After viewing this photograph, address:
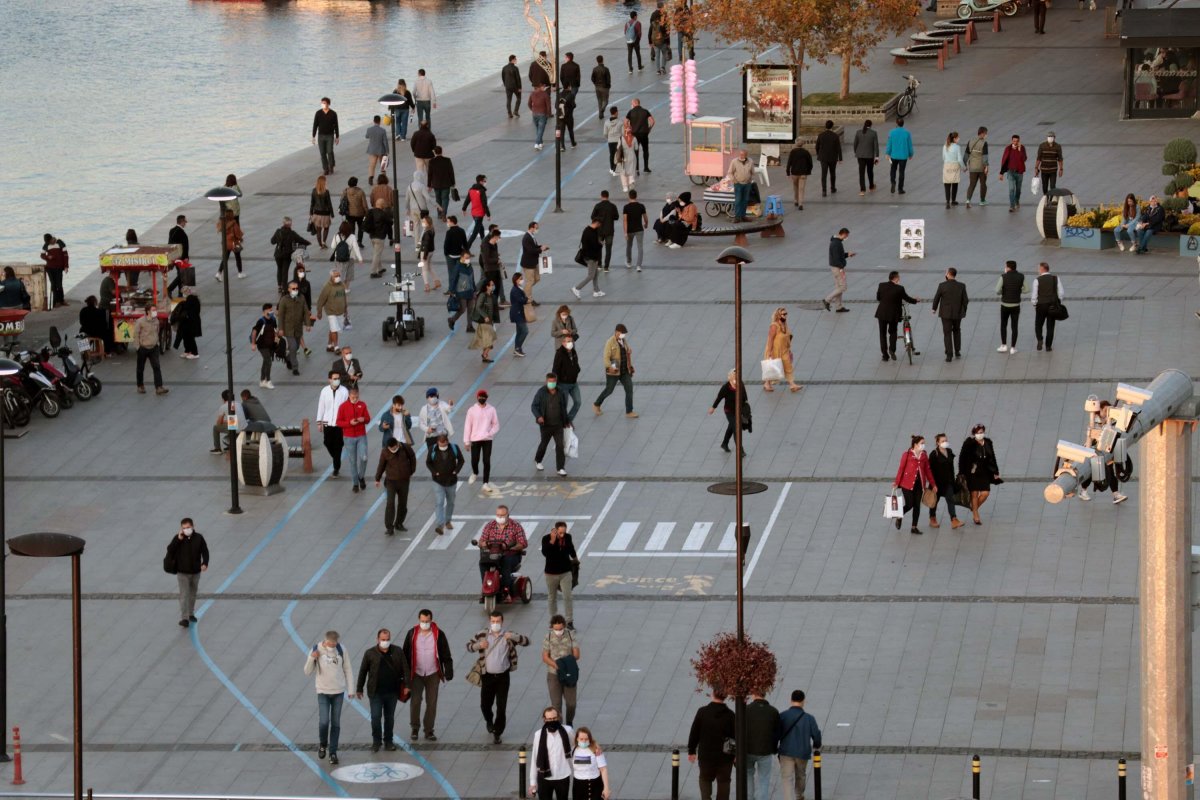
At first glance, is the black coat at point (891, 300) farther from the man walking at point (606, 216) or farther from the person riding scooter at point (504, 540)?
the person riding scooter at point (504, 540)

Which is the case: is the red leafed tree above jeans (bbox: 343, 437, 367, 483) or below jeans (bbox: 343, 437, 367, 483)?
below

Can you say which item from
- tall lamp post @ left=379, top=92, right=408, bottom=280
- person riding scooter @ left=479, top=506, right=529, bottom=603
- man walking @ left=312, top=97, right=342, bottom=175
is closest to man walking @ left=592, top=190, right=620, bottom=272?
tall lamp post @ left=379, top=92, right=408, bottom=280

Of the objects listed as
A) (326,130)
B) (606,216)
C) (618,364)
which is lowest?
(618,364)

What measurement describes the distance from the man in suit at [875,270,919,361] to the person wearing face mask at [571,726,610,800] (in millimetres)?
14848

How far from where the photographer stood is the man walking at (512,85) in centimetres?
5616

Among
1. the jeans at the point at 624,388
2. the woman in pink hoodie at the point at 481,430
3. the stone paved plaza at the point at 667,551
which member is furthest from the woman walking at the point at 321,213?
the woman in pink hoodie at the point at 481,430

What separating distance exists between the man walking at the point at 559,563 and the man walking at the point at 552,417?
5.03m

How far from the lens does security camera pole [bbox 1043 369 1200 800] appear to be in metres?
12.2

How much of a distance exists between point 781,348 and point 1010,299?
3.71 metres

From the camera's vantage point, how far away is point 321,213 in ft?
142

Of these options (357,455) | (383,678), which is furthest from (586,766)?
(357,455)

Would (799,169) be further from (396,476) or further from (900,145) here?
(396,476)

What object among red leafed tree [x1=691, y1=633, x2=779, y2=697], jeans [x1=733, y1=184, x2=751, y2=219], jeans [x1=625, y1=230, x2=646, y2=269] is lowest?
red leafed tree [x1=691, y1=633, x2=779, y2=697]

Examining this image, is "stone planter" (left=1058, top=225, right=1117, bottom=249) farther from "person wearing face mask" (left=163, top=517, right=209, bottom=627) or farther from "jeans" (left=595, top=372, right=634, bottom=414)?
"person wearing face mask" (left=163, top=517, right=209, bottom=627)
